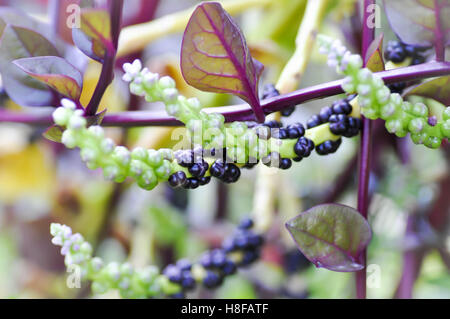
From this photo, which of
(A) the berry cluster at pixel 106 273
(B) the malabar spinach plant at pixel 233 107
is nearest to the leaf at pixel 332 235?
(B) the malabar spinach plant at pixel 233 107

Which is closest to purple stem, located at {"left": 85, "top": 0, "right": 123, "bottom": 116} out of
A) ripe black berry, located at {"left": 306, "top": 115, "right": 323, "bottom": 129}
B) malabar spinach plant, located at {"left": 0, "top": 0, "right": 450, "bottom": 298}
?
malabar spinach plant, located at {"left": 0, "top": 0, "right": 450, "bottom": 298}

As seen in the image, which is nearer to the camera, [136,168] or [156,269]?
[136,168]

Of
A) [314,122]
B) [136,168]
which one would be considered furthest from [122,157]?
[314,122]

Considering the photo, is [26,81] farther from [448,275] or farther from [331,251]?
[448,275]

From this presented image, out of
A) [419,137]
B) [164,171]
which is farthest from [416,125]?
[164,171]

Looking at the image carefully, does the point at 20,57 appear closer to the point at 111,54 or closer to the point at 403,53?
the point at 111,54

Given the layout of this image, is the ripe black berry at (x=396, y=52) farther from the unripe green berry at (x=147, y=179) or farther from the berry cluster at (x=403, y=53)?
the unripe green berry at (x=147, y=179)

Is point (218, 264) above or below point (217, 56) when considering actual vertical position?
below
